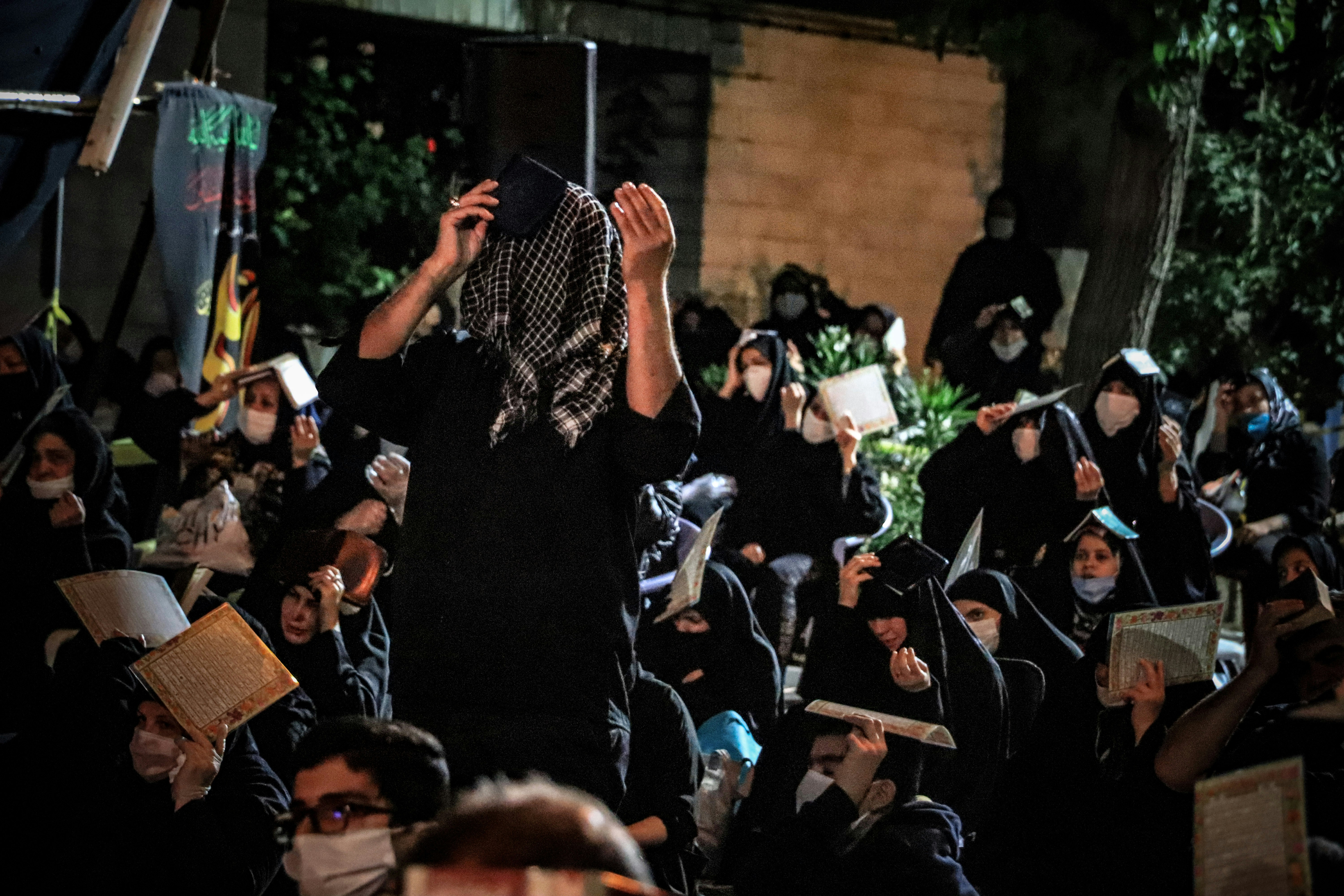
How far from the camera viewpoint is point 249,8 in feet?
38.3

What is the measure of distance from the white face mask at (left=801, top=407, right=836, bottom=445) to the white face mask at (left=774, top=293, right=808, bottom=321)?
3613 millimetres

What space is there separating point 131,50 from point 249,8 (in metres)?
5.41

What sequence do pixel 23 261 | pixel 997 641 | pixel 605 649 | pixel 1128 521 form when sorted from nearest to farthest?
pixel 605 649 < pixel 997 641 < pixel 1128 521 < pixel 23 261

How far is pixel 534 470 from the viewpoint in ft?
10.3

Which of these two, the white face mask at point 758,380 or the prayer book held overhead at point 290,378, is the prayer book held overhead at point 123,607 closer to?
the prayer book held overhead at point 290,378

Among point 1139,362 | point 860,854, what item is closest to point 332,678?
point 860,854

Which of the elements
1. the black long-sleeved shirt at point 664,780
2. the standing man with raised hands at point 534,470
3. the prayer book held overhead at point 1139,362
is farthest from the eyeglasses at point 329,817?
the prayer book held overhead at point 1139,362

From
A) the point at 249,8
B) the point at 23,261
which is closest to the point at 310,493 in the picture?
the point at 23,261

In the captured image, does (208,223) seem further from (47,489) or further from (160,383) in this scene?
(47,489)

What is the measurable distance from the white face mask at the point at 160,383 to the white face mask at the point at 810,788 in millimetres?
5175

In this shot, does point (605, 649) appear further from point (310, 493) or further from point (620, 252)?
point (310, 493)

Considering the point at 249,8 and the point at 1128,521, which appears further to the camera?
the point at 249,8

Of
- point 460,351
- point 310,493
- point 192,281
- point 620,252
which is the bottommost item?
point 310,493

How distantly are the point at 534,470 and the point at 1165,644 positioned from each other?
2133 mm
